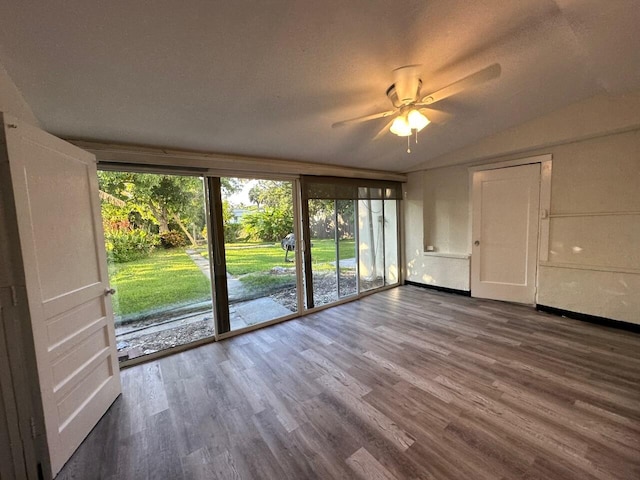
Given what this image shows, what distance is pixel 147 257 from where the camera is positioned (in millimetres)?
2686

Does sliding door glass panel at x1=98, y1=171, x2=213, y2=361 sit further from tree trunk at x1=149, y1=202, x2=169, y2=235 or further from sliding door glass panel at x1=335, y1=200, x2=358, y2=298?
sliding door glass panel at x1=335, y1=200, x2=358, y2=298

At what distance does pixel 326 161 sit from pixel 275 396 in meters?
2.82

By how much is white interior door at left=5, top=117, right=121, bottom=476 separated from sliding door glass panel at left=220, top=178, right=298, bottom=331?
125 cm

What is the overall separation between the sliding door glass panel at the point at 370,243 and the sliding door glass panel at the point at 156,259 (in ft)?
8.14

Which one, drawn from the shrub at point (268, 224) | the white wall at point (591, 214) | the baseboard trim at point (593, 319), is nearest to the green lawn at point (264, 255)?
the shrub at point (268, 224)

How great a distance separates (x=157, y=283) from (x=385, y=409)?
2495 mm

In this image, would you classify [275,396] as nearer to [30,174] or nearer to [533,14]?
[30,174]

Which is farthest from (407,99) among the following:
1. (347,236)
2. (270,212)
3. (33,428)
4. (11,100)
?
(33,428)

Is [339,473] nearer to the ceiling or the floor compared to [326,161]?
nearer to the floor

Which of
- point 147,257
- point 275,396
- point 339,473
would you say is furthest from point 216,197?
point 339,473

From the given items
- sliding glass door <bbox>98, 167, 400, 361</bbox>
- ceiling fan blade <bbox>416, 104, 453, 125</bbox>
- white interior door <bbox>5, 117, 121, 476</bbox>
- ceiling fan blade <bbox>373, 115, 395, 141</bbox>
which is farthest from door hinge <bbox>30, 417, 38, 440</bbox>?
ceiling fan blade <bbox>416, 104, 453, 125</bbox>

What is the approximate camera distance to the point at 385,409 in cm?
183

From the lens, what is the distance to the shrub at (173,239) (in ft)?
9.00

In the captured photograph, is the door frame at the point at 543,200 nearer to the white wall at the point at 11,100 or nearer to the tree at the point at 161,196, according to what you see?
the tree at the point at 161,196
